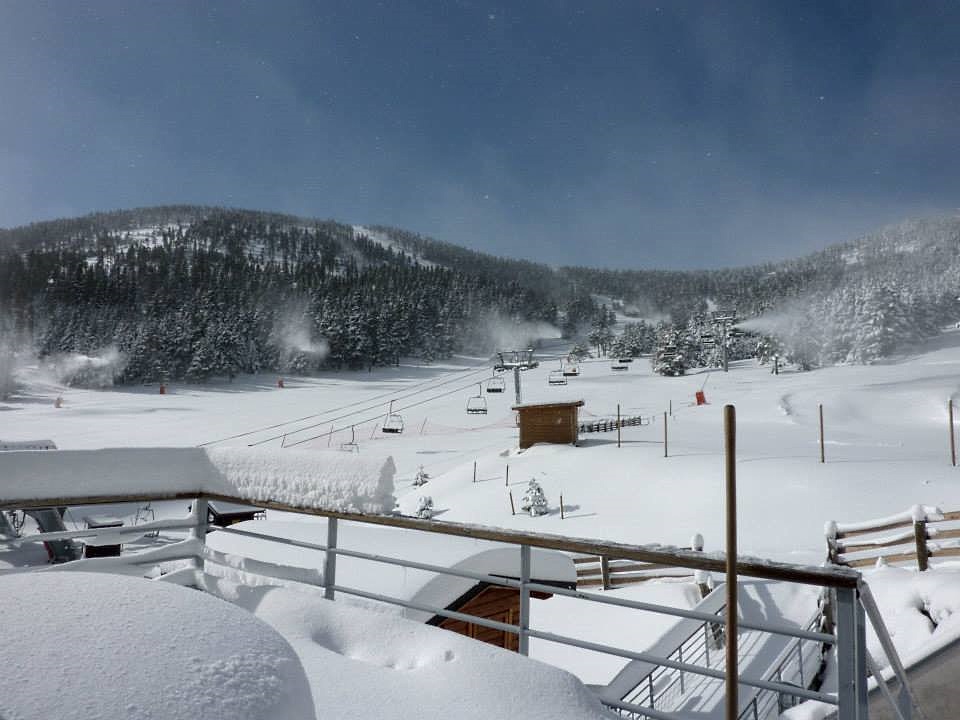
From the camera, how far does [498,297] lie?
8762 centimetres

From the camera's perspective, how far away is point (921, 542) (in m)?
6.92

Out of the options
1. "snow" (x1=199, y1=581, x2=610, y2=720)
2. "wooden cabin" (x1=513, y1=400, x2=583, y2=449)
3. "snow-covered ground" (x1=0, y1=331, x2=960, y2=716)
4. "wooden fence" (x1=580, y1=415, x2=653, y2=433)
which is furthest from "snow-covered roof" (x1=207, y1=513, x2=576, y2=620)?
"wooden fence" (x1=580, y1=415, x2=653, y2=433)

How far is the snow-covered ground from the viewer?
1273cm

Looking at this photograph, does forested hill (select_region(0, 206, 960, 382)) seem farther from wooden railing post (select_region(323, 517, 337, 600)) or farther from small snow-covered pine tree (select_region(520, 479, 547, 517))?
wooden railing post (select_region(323, 517, 337, 600))

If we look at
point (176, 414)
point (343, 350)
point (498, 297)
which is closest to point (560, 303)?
point (498, 297)

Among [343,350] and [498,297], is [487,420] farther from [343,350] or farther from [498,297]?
[498,297]

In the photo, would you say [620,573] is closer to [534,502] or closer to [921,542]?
[921,542]

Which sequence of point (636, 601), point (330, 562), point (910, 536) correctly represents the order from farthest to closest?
point (910, 536), point (330, 562), point (636, 601)

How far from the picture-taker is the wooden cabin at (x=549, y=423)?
2278cm

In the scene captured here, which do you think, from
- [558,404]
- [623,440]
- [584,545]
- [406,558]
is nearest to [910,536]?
[406,558]

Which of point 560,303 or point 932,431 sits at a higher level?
point 560,303

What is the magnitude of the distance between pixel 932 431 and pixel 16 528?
103 feet

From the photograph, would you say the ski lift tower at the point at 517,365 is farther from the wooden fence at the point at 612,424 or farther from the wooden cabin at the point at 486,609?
the wooden cabin at the point at 486,609

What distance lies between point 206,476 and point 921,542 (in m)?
8.00
